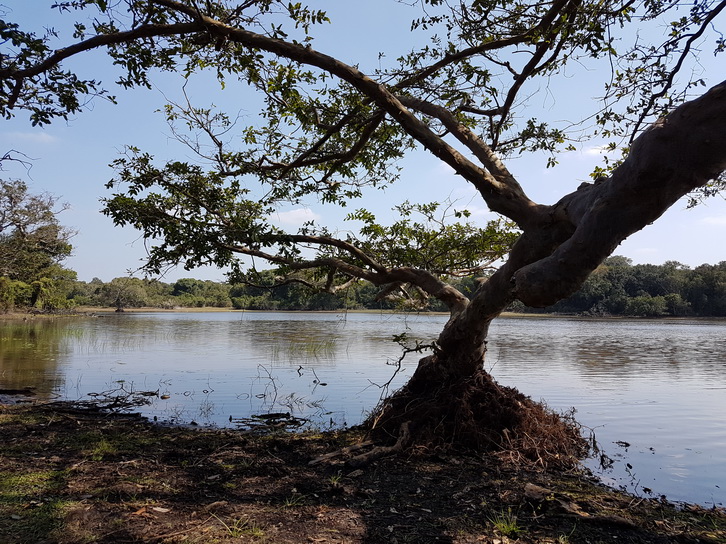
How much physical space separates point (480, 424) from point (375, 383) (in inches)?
222

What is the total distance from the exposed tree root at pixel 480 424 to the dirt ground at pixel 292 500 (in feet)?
1.07

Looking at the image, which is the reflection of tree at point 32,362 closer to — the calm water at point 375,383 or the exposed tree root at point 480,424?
the calm water at point 375,383

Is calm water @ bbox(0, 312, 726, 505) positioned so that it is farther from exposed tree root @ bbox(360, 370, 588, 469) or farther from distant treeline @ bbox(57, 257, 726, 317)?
distant treeline @ bbox(57, 257, 726, 317)

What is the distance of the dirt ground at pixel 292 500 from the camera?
3529mm

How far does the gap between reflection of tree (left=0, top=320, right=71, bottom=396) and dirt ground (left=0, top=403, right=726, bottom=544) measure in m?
7.06

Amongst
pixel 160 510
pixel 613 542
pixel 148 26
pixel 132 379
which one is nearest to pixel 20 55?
pixel 148 26

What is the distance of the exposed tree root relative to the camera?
21.1 ft

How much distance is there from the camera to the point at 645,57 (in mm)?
5562

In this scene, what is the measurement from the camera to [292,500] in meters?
4.24

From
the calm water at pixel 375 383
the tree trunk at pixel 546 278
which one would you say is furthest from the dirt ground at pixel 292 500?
the calm water at pixel 375 383

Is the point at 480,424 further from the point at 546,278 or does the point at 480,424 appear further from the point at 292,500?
the point at 546,278

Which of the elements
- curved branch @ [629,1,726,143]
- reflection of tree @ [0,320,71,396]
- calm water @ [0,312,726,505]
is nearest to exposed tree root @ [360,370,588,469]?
calm water @ [0,312,726,505]

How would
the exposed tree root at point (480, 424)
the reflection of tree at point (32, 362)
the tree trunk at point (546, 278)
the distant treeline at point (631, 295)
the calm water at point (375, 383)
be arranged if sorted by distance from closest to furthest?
the tree trunk at point (546, 278) < the exposed tree root at point (480, 424) < the calm water at point (375, 383) < the reflection of tree at point (32, 362) < the distant treeline at point (631, 295)

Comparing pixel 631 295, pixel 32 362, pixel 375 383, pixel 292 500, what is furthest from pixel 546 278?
pixel 631 295
